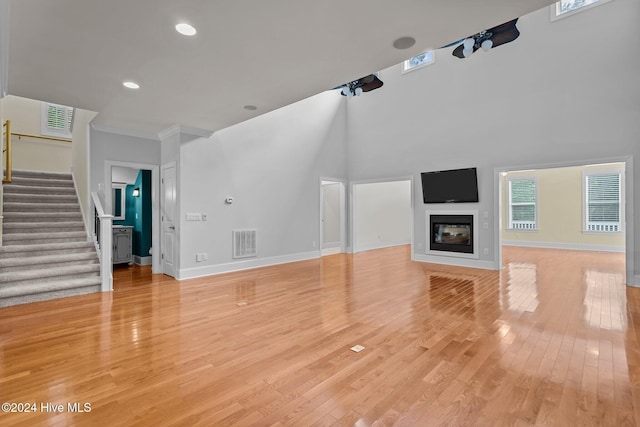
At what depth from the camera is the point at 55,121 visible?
795 cm

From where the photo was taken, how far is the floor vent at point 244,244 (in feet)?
20.7

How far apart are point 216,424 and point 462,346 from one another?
2086 mm

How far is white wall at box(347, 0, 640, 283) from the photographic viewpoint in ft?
16.2

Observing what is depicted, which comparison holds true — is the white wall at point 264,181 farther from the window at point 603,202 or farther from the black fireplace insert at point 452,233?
the window at point 603,202

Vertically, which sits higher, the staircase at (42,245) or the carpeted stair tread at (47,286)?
the staircase at (42,245)

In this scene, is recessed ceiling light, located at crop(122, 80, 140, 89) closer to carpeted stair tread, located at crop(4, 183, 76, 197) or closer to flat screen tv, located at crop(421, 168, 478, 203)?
carpeted stair tread, located at crop(4, 183, 76, 197)

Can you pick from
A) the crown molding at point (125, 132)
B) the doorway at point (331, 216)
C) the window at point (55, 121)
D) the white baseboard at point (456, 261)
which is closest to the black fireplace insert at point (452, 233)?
the white baseboard at point (456, 261)

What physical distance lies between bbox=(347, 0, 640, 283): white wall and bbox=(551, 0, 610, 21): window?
102mm

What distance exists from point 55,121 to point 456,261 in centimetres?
1050

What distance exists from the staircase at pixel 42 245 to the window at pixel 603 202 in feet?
38.9

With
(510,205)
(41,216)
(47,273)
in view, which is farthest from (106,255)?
(510,205)

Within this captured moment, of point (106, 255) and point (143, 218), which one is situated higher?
point (143, 218)

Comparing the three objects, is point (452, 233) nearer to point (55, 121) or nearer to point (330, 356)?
point (330, 356)

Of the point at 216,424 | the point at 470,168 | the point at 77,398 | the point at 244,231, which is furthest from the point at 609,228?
the point at 77,398
